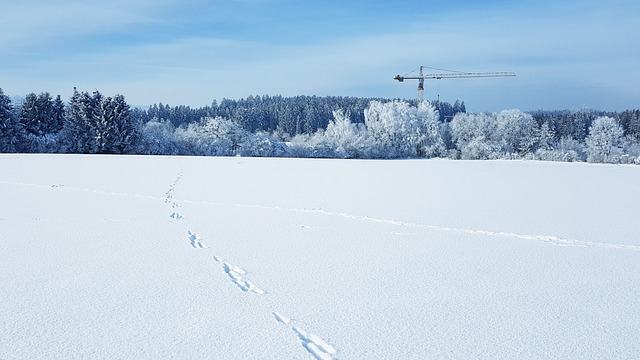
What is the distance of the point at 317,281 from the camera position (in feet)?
18.5

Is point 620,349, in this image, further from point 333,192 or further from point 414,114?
point 414,114

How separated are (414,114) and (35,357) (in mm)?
54840

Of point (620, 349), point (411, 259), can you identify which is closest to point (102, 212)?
point (411, 259)

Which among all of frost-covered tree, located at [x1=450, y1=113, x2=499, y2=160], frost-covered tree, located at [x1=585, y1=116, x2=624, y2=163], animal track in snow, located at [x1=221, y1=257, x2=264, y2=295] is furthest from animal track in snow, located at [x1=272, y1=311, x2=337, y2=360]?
frost-covered tree, located at [x1=585, y1=116, x2=624, y2=163]

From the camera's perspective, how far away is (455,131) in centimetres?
5769

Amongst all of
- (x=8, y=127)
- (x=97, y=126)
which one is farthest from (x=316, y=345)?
(x=8, y=127)

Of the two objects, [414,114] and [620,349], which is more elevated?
[414,114]

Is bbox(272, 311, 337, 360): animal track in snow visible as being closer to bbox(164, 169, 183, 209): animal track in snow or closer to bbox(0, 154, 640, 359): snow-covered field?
bbox(0, 154, 640, 359): snow-covered field

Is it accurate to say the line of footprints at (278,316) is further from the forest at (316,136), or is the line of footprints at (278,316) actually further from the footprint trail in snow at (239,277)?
the forest at (316,136)

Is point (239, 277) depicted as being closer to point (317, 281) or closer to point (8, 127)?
point (317, 281)

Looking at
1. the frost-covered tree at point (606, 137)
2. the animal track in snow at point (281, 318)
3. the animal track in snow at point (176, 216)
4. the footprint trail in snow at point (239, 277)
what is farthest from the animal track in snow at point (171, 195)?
the frost-covered tree at point (606, 137)

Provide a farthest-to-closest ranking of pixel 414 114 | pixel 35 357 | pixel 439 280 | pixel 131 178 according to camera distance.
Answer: pixel 414 114 < pixel 131 178 < pixel 439 280 < pixel 35 357

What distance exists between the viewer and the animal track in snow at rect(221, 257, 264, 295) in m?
5.28

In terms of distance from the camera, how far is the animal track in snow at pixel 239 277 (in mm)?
5281
